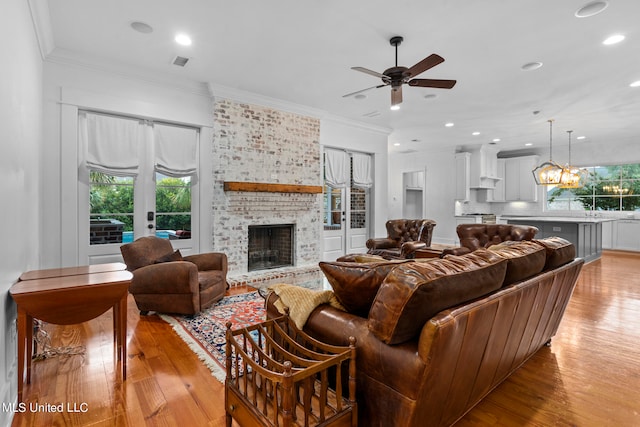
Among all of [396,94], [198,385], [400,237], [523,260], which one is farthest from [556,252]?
[400,237]

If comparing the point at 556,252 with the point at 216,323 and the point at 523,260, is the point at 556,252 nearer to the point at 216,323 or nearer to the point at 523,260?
the point at 523,260

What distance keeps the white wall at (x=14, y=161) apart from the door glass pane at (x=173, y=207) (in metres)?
1.54

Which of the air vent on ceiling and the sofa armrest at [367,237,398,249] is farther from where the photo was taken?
the sofa armrest at [367,237,398,249]

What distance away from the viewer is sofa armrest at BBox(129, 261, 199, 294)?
326cm

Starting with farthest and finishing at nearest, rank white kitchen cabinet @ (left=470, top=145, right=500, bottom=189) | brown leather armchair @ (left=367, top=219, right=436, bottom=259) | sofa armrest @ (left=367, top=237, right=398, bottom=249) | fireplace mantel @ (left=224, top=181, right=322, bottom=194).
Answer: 1. white kitchen cabinet @ (left=470, top=145, right=500, bottom=189)
2. sofa armrest @ (left=367, top=237, right=398, bottom=249)
3. brown leather armchair @ (left=367, top=219, right=436, bottom=259)
4. fireplace mantel @ (left=224, top=181, right=322, bottom=194)

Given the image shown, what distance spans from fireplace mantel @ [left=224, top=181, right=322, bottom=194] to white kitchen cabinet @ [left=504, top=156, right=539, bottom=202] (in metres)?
6.79

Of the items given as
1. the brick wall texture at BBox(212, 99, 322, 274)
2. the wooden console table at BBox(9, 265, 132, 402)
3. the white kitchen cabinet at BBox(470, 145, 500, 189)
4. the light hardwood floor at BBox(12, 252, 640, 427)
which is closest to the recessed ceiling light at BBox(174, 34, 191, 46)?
the brick wall texture at BBox(212, 99, 322, 274)

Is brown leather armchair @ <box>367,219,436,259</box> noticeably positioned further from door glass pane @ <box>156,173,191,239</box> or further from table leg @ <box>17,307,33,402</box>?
table leg @ <box>17,307,33,402</box>

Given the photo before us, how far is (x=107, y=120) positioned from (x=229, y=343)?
12.7 feet

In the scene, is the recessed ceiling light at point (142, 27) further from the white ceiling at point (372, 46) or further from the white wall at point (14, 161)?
the white wall at point (14, 161)

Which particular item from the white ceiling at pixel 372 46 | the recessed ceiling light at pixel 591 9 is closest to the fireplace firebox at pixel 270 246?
the white ceiling at pixel 372 46

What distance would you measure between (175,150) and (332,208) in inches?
125

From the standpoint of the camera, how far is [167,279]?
328cm

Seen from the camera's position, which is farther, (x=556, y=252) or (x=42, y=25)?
(x=42, y=25)
